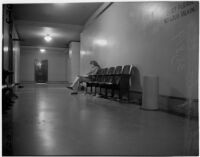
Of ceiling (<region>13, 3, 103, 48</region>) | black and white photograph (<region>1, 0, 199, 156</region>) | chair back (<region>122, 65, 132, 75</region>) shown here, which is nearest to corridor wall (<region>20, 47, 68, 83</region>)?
ceiling (<region>13, 3, 103, 48</region>)

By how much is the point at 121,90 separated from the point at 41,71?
1457cm

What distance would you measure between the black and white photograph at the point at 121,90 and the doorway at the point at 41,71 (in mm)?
8760

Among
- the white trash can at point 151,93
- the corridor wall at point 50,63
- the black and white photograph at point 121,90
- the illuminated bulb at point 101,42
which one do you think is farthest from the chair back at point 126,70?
the corridor wall at point 50,63

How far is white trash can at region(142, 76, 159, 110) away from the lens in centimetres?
372

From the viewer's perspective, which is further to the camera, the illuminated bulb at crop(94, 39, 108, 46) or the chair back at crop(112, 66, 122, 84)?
the illuminated bulb at crop(94, 39, 108, 46)

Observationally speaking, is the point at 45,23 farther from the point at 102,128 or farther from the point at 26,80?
the point at 26,80

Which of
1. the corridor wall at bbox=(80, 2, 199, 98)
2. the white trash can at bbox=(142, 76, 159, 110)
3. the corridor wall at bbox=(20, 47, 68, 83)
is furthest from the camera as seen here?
the corridor wall at bbox=(20, 47, 68, 83)

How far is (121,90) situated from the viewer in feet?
16.4

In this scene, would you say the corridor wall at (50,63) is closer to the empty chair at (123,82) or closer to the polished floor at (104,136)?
the empty chair at (123,82)

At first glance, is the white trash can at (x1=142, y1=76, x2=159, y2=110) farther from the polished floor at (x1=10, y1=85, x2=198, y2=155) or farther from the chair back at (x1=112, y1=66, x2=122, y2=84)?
the chair back at (x1=112, y1=66, x2=122, y2=84)

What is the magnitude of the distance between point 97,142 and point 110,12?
533 centimetres

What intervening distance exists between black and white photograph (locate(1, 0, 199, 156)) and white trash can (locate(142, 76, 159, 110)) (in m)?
0.02

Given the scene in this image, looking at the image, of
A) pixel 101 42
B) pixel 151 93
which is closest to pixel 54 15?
pixel 101 42

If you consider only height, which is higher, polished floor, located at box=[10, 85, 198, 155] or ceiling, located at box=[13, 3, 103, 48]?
ceiling, located at box=[13, 3, 103, 48]
